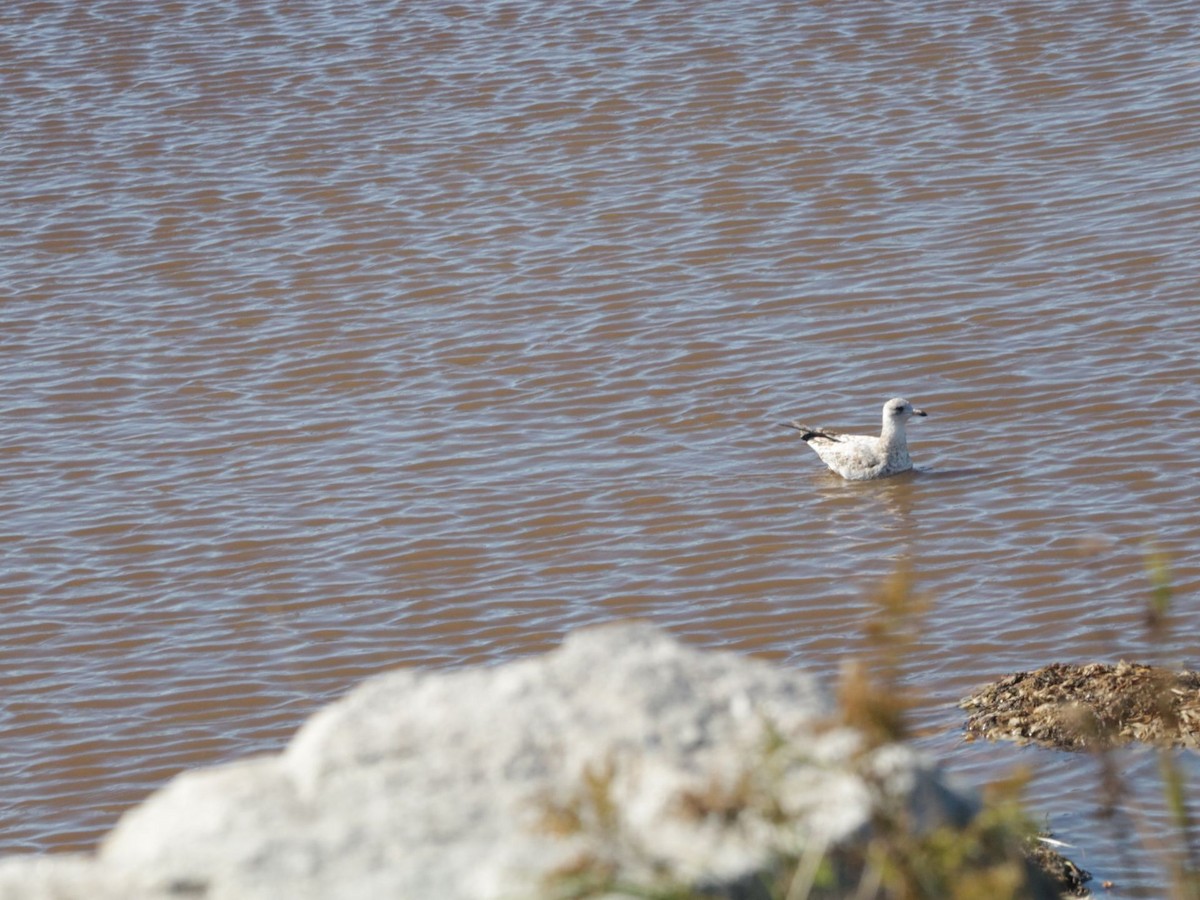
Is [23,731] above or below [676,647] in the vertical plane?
below

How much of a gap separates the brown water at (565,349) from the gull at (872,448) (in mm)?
142

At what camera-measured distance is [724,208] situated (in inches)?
522

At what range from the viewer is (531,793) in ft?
8.95

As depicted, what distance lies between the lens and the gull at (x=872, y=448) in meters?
9.52

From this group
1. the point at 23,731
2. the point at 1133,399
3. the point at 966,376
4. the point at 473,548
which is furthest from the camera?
the point at 966,376

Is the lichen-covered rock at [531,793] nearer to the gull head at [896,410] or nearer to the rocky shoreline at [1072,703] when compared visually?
the rocky shoreline at [1072,703]

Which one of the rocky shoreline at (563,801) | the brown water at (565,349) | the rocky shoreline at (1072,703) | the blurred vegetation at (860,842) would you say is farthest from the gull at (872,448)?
the blurred vegetation at (860,842)

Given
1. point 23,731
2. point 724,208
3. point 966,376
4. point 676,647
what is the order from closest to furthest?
point 676,647 → point 23,731 → point 966,376 → point 724,208

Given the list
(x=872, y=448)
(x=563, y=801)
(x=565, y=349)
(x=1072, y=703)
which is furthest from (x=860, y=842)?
(x=565, y=349)

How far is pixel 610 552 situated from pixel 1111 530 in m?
2.40

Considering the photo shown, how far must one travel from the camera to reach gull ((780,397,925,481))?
9516 millimetres

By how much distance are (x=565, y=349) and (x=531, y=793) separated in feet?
28.6

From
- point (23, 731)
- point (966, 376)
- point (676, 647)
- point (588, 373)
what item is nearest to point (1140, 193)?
point (966, 376)

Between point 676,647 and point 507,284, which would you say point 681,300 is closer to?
point 507,284
